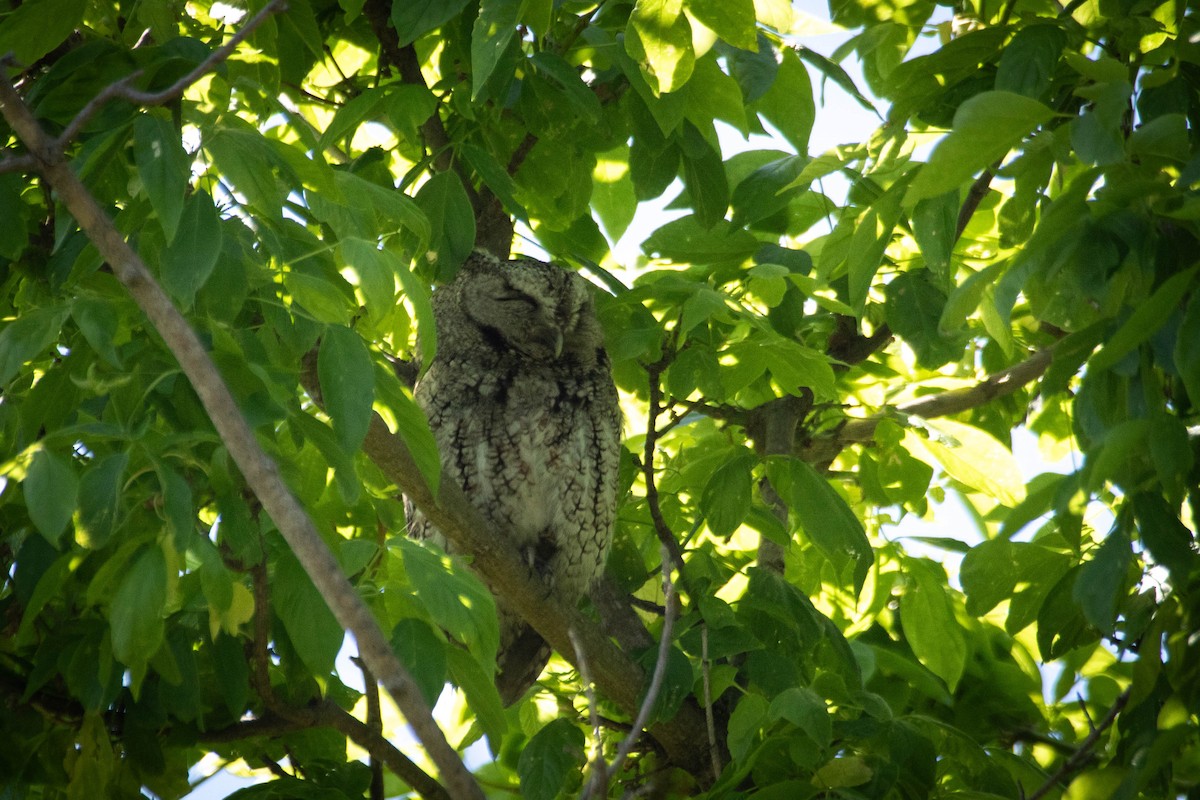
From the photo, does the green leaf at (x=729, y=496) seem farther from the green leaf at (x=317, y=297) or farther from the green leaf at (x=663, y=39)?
the green leaf at (x=317, y=297)

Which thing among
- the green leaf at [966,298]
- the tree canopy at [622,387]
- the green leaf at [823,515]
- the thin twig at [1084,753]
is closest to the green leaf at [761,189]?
the tree canopy at [622,387]

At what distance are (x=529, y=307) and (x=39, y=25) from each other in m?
1.62

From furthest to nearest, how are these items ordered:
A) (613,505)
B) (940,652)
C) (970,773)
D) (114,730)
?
(613,505) < (940,652) < (970,773) < (114,730)

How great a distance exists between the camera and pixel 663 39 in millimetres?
1707

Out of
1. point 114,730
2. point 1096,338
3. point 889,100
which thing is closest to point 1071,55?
point 1096,338

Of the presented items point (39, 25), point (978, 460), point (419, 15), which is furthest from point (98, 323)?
point (978, 460)

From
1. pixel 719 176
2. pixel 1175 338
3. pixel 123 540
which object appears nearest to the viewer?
pixel 1175 338

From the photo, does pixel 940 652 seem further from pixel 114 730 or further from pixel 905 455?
pixel 114 730

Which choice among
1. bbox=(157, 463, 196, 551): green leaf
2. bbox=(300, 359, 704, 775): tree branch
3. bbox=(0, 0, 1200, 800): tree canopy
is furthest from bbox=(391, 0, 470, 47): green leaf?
bbox=(157, 463, 196, 551): green leaf

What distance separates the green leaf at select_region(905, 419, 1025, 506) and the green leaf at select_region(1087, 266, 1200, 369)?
157 centimetres

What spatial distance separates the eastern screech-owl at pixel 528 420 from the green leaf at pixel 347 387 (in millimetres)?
1666

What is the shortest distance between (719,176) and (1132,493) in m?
1.35

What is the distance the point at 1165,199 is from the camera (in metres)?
1.25

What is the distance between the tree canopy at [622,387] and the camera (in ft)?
4.23
